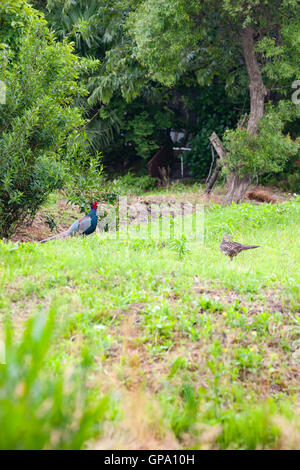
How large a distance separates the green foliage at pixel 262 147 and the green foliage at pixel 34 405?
32.9ft

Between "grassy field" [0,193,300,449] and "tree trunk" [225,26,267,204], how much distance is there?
5.95 m


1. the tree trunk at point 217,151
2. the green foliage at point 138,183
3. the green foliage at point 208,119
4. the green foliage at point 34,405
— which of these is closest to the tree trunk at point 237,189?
the tree trunk at point 217,151

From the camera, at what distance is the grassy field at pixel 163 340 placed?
9.52ft

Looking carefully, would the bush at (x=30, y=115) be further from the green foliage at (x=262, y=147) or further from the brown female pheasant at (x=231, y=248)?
the green foliage at (x=262, y=147)

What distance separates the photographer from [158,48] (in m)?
10.9

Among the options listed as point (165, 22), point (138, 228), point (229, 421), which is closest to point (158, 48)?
point (165, 22)

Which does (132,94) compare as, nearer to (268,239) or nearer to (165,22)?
(165,22)

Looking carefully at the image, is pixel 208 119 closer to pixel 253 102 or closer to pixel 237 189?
pixel 253 102

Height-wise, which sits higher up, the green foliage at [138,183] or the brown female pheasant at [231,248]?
the brown female pheasant at [231,248]

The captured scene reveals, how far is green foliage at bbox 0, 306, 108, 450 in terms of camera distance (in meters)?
1.53

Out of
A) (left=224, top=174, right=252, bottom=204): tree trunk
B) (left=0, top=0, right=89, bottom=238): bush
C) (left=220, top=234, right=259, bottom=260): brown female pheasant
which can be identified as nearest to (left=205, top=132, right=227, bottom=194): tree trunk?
(left=224, top=174, right=252, bottom=204): tree trunk

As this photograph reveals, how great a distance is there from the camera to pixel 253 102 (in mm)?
12164

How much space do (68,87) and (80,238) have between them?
9.47 feet

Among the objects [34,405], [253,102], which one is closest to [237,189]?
[253,102]
